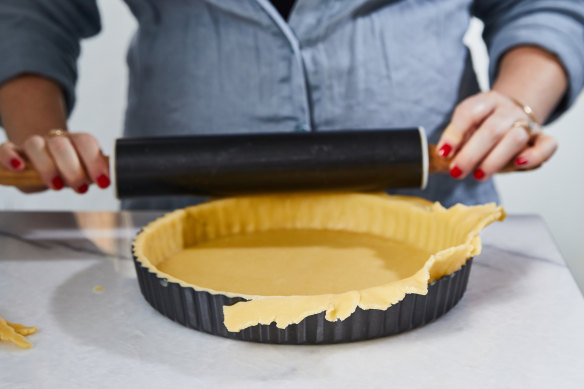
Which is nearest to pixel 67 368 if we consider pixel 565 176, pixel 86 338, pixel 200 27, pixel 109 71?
pixel 86 338

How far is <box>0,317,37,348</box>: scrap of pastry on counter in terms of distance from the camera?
656 millimetres

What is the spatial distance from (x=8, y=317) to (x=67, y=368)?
0.16m

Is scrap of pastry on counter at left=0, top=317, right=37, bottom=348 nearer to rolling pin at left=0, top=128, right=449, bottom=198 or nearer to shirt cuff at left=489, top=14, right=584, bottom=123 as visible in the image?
rolling pin at left=0, top=128, right=449, bottom=198

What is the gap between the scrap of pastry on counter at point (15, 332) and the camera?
Result: 0.66 metres

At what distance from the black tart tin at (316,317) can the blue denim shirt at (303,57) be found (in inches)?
19.1

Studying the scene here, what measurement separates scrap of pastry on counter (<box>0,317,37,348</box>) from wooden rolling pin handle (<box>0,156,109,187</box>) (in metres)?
0.30

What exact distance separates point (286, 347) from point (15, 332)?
285mm

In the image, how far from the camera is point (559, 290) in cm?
76

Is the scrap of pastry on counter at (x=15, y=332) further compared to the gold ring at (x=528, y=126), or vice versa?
the gold ring at (x=528, y=126)

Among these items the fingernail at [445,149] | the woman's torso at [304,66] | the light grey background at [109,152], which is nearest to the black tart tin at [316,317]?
the fingernail at [445,149]

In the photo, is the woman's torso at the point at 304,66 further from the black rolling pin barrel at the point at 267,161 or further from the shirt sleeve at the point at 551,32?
the black rolling pin barrel at the point at 267,161

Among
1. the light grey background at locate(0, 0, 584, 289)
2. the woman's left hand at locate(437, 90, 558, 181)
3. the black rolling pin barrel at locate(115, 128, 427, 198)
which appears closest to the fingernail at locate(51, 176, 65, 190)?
the black rolling pin barrel at locate(115, 128, 427, 198)

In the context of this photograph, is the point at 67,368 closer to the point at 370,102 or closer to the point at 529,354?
the point at 529,354

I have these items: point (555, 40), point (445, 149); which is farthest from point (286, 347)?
point (555, 40)
